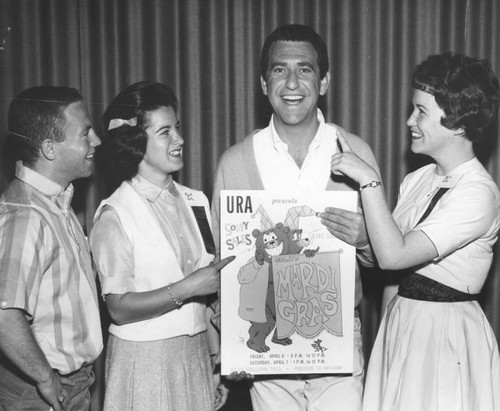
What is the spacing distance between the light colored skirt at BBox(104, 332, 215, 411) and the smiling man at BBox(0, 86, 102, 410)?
0.08m

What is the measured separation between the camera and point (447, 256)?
184 cm

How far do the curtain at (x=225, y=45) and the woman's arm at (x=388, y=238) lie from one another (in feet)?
3.67

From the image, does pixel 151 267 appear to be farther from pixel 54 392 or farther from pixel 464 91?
pixel 464 91

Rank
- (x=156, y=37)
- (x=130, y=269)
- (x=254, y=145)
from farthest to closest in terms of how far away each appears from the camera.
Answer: (x=156, y=37) → (x=254, y=145) → (x=130, y=269)

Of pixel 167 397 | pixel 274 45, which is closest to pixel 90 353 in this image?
pixel 167 397

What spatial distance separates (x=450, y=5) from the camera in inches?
108

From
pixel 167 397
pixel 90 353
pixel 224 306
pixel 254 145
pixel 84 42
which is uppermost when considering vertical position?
pixel 84 42

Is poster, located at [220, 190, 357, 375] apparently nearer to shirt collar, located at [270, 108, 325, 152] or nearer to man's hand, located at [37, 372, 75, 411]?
shirt collar, located at [270, 108, 325, 152]

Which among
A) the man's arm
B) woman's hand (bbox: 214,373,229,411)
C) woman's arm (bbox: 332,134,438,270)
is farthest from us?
woman's hand (bbox: 214,373,229,411)

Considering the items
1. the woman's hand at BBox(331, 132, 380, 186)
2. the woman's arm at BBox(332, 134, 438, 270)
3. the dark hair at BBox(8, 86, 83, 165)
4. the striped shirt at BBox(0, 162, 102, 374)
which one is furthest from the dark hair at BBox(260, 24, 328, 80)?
the striped shirt at BBox(0, 162, 102, 374)

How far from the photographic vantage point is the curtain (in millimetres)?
2715

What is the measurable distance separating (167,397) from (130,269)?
0.43 m

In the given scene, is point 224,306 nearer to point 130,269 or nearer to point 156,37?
point 130,269

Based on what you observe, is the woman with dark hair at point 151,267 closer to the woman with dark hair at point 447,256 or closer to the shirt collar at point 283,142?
the shirt collar at point 283,142
